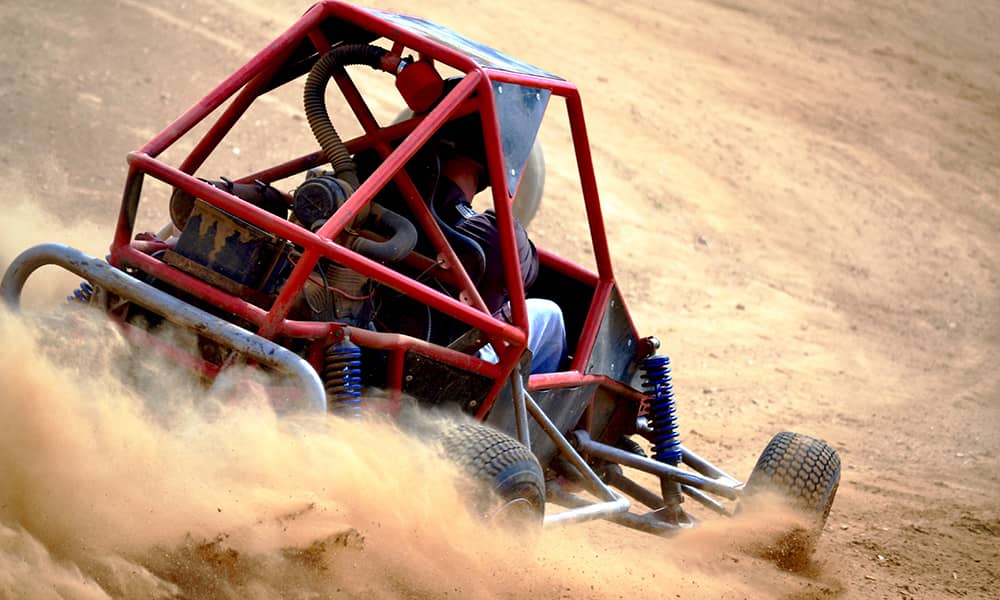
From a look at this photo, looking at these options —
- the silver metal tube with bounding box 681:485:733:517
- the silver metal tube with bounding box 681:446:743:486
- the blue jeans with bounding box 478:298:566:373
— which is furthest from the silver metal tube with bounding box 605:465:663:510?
the blue jeans with bounding box 478:298:566:373

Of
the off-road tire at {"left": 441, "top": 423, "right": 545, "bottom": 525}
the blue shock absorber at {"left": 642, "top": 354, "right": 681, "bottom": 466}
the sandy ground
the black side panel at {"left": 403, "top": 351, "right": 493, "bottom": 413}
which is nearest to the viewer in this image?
the off-road tire at {"left": 441, "top": 423, "right": 545, "bottom": 525}

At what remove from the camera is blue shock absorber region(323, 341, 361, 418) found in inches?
135

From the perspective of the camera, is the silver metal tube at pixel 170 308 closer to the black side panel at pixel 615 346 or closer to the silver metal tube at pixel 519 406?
the silver metal tube at pixel 519 406

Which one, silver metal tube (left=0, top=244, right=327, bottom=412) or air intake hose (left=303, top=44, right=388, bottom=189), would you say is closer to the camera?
silver metal tube (left=0, top=244, right=327, bottom=412)

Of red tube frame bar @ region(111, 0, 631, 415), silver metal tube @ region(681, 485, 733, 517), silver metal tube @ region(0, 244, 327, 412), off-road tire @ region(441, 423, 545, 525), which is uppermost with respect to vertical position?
red tube frame bar @ region(111, 0, 631, 415)

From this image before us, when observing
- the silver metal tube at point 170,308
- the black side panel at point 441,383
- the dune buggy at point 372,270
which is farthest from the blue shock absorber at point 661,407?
the silver metal tube at point 170,308

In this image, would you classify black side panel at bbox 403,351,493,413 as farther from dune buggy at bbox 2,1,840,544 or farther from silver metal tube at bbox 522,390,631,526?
silver metal tube at bbox 522,390,631,526

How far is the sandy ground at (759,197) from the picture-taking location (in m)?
5.44

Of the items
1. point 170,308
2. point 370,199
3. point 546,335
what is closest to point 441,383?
point 370,199

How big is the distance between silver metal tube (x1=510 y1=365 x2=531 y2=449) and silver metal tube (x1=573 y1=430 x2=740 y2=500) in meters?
0.79

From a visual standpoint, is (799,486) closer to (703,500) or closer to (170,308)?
(703,500)

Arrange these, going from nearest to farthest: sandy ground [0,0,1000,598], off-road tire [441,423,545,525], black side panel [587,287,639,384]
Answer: off-road tire [441,423,545,525], black side panel [587,287,639,384], sandy ground [0,0,1000,598]

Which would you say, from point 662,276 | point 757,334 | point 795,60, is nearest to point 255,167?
point 662,276

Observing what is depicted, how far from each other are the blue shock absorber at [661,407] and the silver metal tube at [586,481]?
20.9 inches
